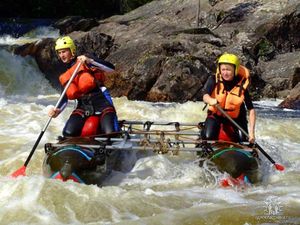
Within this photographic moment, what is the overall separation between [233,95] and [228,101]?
3.6 inches

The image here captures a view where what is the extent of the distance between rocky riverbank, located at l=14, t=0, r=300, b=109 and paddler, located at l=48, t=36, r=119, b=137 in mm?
6844

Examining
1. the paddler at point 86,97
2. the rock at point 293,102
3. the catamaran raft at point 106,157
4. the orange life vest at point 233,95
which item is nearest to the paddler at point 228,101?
the orange life vest at point 233,95

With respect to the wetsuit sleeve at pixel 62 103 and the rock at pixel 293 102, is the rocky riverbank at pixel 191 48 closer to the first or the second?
the rock at pixel 293 102

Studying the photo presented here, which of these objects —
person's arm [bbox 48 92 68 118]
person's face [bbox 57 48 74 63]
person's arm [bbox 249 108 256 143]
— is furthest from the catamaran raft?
person's face [bbox 57 48 74 63]

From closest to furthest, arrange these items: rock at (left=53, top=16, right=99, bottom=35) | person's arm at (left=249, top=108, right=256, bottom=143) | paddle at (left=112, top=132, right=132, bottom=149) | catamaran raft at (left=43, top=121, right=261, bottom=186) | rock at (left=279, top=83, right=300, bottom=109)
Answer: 1. catamaran raft at (left=43, top=121, right=261, bottom=186)
2. paddle at (left=112, top=132, right=132, bottom=149)
3. person's arm at (left=249, top=108, right=256, bottom=143)
4. rock at (left=279, top=83, right=300, bottom=109)
5. rock at (left=53, top=16, right=99, bottom=35)

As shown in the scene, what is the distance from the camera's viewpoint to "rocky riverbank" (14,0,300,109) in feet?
42.6

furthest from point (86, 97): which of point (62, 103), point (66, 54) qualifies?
point (66, 54)

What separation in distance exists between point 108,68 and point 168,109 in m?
5.30

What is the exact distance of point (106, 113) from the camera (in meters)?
5.77

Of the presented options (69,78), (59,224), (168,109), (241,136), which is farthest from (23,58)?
(59,224)

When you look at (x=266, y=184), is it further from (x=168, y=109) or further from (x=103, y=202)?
(x=168, y=109)

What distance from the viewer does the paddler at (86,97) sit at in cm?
569

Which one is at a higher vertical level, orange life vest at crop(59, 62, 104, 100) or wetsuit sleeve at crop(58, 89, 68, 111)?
orange life vest at crop(59, 62, 104, 100)

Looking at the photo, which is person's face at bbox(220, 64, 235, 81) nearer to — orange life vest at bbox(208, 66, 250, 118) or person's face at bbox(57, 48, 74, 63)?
orange life vest at bbox(208, 66, 250, 118)
